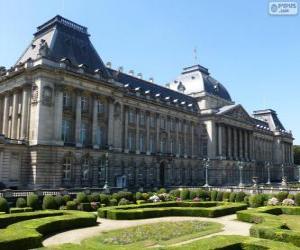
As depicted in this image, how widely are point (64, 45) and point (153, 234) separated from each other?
38.0m

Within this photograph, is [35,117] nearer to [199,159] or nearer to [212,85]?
[199,159]

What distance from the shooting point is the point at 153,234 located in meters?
20.1

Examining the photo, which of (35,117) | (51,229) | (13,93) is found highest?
(13,93)

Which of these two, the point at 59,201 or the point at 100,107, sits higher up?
the point at 100,107

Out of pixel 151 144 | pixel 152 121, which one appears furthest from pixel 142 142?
pixel 152 121

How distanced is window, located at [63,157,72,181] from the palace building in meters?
0.13

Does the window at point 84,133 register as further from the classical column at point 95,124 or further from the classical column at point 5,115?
the classical column at point 5,115

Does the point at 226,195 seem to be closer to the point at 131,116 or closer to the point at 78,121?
the point at 78,121

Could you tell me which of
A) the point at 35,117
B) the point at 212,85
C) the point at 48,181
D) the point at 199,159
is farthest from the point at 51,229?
the point at 212,85

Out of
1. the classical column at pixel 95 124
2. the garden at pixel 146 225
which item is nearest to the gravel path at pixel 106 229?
the garden at pixel 146 225

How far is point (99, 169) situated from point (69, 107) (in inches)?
381

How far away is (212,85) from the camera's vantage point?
3396 inches

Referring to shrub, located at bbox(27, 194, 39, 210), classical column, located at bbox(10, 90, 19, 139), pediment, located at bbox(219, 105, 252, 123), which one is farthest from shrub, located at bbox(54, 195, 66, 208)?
pediment, located at bbox(219, 105, 252, 123)

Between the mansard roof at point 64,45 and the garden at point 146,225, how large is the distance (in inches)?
A: 856
